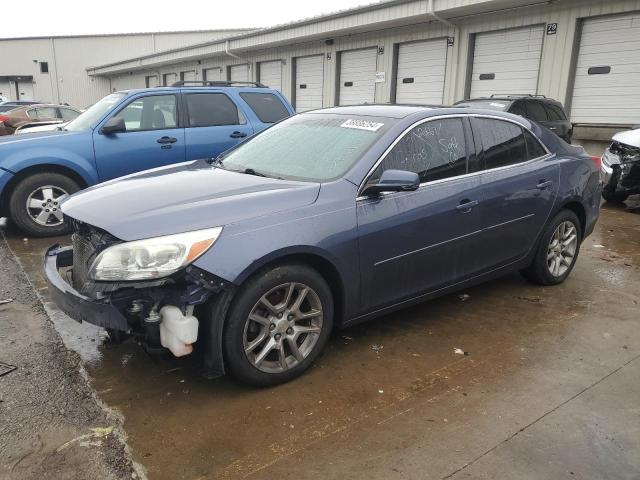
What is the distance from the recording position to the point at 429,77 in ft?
49.6

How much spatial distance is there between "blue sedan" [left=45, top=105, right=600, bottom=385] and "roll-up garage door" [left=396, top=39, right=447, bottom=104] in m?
10.9

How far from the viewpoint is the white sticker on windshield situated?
3.79 meters

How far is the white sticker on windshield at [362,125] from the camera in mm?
3791

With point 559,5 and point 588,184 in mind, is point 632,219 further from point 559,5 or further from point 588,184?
point 559,5

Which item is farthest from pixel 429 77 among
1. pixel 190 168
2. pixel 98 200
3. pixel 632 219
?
pixel 98 200

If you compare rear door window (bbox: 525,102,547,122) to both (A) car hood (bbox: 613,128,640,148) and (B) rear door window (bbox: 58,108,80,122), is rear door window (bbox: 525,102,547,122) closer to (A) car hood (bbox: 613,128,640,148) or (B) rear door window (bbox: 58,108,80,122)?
(A) car hood (bbox: 613,128,640,148)

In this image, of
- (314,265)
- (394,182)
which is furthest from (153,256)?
(394,182)

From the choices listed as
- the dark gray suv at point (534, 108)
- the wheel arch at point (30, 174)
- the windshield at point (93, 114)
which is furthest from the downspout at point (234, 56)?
the wheel arch at point (30, 174)

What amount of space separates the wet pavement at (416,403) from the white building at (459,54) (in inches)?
362

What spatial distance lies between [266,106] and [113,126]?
7.75ft

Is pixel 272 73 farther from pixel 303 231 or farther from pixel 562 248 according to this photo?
pixel 303 231

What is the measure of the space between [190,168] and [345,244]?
5.14 feet

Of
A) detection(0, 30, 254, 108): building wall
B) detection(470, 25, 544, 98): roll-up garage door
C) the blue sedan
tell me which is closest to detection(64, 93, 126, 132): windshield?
the blue sedan

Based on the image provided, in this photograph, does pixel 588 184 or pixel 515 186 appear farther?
pixel 588 184
